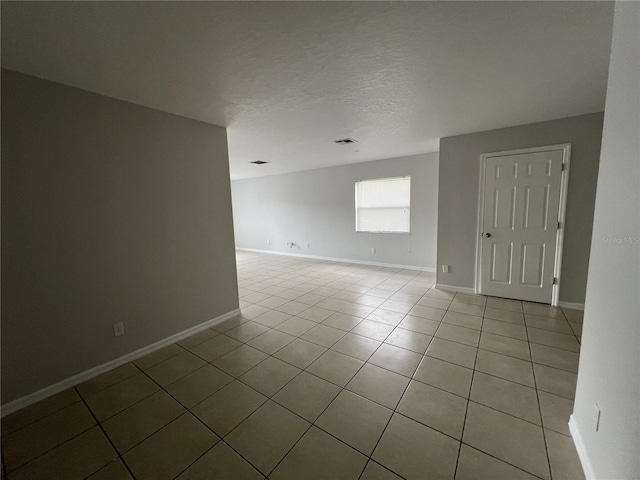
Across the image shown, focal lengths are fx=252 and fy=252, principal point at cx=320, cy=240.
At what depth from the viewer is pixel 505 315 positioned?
10.1 ft

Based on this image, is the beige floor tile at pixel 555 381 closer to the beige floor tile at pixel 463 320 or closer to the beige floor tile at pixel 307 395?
the beige floor tile at pixel 463 320

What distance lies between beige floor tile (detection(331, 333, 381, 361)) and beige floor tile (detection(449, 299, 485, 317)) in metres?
1.39

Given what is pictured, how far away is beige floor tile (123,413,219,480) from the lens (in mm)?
1351

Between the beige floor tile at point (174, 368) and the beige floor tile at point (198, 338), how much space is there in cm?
20

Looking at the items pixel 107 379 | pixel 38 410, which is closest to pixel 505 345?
pixel 107 379

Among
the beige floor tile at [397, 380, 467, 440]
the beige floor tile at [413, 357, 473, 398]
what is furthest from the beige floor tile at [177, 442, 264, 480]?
the beige floor tile at [413, 357, 473, 398]

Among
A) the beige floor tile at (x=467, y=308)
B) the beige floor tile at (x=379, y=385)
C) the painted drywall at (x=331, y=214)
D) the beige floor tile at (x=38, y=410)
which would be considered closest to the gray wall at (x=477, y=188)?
the beige floor tile at (x=467, y=308)

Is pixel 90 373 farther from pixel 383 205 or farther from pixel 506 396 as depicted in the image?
pixel 383 205

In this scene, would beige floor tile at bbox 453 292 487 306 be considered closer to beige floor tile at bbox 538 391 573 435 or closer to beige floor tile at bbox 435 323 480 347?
beige floor tile at bbox 435 323 480 347

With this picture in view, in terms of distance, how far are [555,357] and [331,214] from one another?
484 centimetres

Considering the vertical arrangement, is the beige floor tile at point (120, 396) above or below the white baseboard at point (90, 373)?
below

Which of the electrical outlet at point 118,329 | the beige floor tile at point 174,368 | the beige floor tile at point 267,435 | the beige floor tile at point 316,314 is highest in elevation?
the electrical outlet at point 118,329

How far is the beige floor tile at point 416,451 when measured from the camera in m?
1.30

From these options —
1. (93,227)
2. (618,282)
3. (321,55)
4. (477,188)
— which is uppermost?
(321,55)
